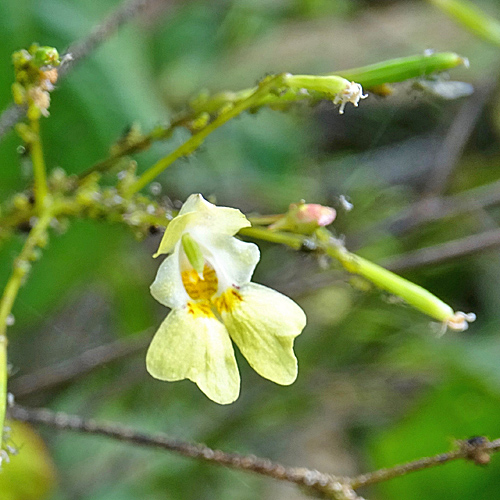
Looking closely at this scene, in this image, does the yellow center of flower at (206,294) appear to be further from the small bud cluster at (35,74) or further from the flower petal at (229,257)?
the small bud cluster at (35,74)

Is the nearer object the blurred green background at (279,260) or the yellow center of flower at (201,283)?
the yellow center of flower at (201,283)

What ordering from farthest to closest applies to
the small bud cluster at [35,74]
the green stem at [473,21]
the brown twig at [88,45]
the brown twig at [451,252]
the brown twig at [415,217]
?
the brown twig at [415,217] → the brown twig at [451,252] → the green stem at [473,21] → the brown twig at [88,45] → the small bud cluster at [35,74]

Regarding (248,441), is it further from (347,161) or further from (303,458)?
(347,161)

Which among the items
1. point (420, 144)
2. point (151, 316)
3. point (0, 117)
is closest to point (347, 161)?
point (420, 144)

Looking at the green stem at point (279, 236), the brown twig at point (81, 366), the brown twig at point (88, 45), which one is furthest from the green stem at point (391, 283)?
the brown twig at point (81, 366)

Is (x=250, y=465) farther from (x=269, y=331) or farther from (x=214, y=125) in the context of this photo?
(x=214, y=125)

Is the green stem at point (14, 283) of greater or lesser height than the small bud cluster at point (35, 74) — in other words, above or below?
below

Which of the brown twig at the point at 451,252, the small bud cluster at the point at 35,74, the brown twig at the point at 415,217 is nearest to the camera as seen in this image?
the small bud cluster at the point at 35,74

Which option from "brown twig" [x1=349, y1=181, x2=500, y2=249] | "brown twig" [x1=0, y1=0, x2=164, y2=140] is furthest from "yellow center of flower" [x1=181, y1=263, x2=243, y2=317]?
"brown twig" [x1=349, y1=181, x2=500, y2=249]
